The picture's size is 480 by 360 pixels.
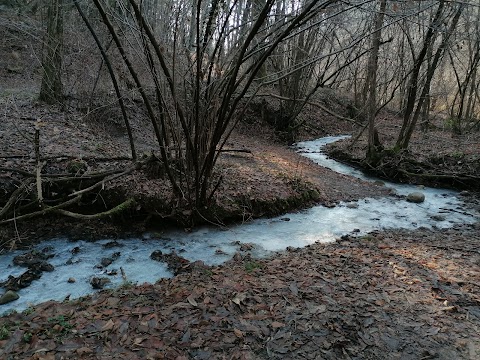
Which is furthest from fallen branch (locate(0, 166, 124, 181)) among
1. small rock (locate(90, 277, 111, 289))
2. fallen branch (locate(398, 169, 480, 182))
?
fallen branch (locate(398, 169, 480, 182))

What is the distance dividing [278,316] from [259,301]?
34 centimetres

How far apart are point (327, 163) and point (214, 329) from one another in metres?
11.0

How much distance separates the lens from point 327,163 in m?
13.6

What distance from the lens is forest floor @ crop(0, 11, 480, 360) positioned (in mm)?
3242

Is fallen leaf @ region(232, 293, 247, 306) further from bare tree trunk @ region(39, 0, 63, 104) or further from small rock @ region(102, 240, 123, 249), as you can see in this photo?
bare tree trunk @ region(39, 0, 63, 104)

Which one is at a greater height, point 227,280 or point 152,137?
point 152,137

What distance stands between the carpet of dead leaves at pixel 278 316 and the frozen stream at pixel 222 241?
0.85 meters

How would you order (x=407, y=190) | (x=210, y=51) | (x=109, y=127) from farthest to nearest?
(x=109, y=127) < (x=407, y=190) < (x=210, y=51)

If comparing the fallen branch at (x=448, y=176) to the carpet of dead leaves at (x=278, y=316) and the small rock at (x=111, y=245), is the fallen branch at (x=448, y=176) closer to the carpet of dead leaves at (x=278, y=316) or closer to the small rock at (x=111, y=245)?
the carpet of dead leaves at (x=278, y=316)

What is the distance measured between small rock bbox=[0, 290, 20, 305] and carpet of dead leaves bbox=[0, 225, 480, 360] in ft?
2.69

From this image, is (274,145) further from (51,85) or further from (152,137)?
(51,85)

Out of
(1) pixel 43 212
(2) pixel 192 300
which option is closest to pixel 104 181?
(1) pixel 43 212

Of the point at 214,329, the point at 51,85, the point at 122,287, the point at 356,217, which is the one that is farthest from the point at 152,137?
the point at 214,329

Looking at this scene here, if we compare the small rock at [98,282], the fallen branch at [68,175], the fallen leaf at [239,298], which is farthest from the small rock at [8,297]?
the fallen leaf at [239,298]
